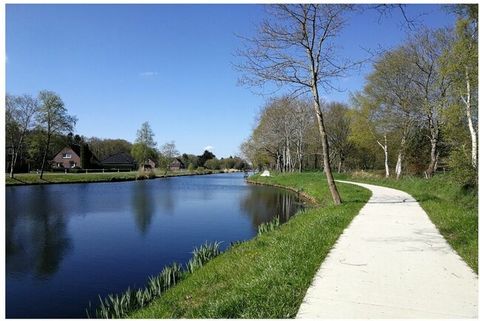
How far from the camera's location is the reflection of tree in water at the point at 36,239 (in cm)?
1017

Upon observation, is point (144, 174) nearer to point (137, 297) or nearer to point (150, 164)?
point (150, 164)

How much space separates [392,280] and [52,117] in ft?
116

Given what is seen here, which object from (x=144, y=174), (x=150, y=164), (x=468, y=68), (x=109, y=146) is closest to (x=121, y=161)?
(x=150, y=164)

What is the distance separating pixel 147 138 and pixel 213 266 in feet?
231

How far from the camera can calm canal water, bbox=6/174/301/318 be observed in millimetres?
8336

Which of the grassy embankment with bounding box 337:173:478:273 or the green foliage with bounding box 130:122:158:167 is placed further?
the green foliage with bounding box 130:122:158:167

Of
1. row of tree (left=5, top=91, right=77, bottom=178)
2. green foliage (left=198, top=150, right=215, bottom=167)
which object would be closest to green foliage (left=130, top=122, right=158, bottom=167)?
row of tree (left=5, top=91, right=77, bottom=178)

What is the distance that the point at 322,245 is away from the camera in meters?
7.98

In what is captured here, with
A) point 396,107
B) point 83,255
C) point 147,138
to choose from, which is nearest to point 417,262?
point 83,255

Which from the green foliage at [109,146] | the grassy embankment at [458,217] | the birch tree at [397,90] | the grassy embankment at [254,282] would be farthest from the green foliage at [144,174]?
the grassy embankment at [254,282]

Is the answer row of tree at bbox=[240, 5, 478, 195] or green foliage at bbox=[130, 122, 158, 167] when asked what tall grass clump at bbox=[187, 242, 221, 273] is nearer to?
row of tree at bbox=[240, 5, 478, 195]

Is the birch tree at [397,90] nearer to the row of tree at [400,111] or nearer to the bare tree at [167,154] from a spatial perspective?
the row of tree at [400,111]

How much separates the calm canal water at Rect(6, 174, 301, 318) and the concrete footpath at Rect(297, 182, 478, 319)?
455cm

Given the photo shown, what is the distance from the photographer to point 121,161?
8556cm
